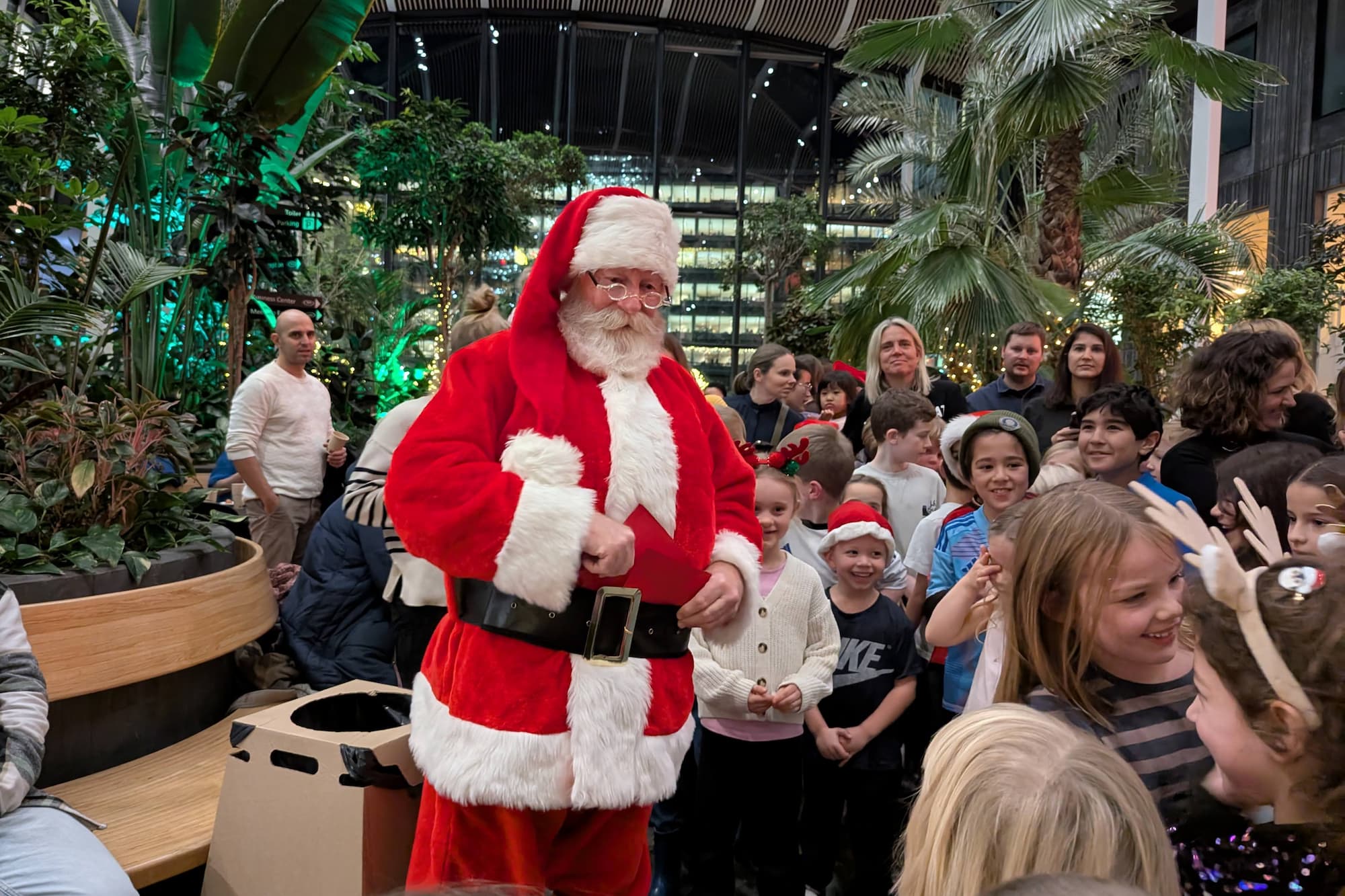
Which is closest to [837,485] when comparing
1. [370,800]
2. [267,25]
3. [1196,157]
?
[370,800]

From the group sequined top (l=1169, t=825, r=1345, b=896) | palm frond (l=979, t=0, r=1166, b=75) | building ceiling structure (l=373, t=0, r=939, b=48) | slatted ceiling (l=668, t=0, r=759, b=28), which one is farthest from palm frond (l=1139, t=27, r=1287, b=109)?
slatted ceiling (l=668, t=0, r=759, b=28)

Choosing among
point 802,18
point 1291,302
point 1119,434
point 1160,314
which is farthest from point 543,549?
point 802,18

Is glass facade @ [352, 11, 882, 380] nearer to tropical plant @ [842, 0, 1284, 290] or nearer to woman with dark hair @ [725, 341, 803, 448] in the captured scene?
tropical plant @ [842, 0, 1284, 290]

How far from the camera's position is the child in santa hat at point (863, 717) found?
8.56ft

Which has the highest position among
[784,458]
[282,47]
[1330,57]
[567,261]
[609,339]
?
[1330,57]

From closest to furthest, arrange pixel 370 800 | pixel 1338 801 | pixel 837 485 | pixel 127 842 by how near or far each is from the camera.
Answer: pixel 1338 801 < pixel 370 800 < pixel 127 842 < pixel 837 485

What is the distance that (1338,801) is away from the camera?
41.6 inches

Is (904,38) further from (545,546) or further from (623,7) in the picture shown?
(623,7)

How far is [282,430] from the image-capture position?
456cm

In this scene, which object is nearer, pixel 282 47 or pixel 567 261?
pixel 567 261

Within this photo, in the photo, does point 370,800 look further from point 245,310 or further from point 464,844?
point 245,310

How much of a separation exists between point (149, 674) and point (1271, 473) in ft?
8.86

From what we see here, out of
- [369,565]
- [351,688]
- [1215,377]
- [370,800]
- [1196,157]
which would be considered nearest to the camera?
[370,800]

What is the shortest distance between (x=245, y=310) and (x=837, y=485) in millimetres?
4619
